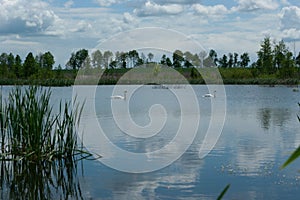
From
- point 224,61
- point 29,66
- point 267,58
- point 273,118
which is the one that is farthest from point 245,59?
point 273,118

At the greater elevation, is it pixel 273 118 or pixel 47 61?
pixel 47 61

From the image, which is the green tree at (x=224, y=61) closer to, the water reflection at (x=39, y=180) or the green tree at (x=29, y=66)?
the green tree at (x=29, y=66)

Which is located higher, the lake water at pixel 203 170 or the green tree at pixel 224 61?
the green tree at pixel 224 61

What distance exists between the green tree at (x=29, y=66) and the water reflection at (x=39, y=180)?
53.9 metres

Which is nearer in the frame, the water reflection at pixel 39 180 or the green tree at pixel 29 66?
the water reflection at pixel 39 180

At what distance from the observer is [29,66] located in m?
60.9

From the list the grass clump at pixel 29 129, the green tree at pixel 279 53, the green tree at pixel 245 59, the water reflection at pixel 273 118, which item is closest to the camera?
the grass clump at pixel 29 129

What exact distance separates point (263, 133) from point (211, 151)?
3.61m

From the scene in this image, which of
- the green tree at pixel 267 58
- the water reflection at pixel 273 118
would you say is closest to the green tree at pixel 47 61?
the green tree at pixel 267 58

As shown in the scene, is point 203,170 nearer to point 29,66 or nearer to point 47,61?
point 29,66

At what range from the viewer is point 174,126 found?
14945 mm

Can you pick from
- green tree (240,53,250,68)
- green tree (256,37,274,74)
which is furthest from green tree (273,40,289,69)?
green tree (240,53,250,68)

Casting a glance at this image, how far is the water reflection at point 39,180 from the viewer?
22.5 ft

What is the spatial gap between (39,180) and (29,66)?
55483 mm
